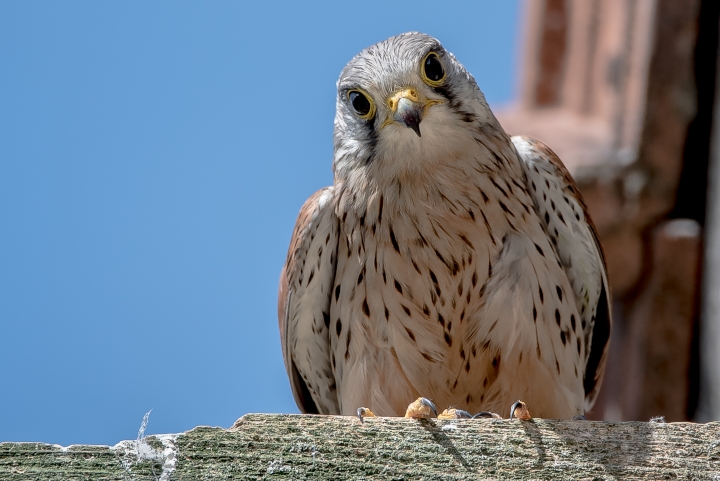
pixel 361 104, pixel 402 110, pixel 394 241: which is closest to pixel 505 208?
pixel 394 241

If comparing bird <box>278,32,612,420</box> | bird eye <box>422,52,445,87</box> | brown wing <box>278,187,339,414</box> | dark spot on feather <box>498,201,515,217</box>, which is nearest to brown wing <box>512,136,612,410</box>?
bird <box>278,32,612,420</box>

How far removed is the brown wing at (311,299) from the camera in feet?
11.8

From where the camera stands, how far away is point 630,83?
6.90 meters

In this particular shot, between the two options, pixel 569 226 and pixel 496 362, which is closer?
pixel 496 362

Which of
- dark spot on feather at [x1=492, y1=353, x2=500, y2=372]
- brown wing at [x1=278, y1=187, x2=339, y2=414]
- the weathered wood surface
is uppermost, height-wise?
brown wing at [x1=278, y1=187, x2=339, y2=414]

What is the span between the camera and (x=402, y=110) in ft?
10.7

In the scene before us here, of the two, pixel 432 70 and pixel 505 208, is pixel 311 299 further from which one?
pixel 432 70

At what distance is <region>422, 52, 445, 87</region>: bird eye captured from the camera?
3467 millimetres

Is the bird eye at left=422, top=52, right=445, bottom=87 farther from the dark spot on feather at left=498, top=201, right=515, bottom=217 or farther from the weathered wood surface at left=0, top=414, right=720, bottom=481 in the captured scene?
the weathered wood surface at left=0, top=414, right=720, bottom=481

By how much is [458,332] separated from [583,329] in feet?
2.07

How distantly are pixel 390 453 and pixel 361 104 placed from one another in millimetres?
1633

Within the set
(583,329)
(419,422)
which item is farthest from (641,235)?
(419,422)

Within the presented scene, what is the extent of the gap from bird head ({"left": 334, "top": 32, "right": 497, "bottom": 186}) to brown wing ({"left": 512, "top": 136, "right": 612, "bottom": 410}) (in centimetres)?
26

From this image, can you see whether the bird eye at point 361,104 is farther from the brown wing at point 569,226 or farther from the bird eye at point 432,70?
the brown wing at point 569,226
